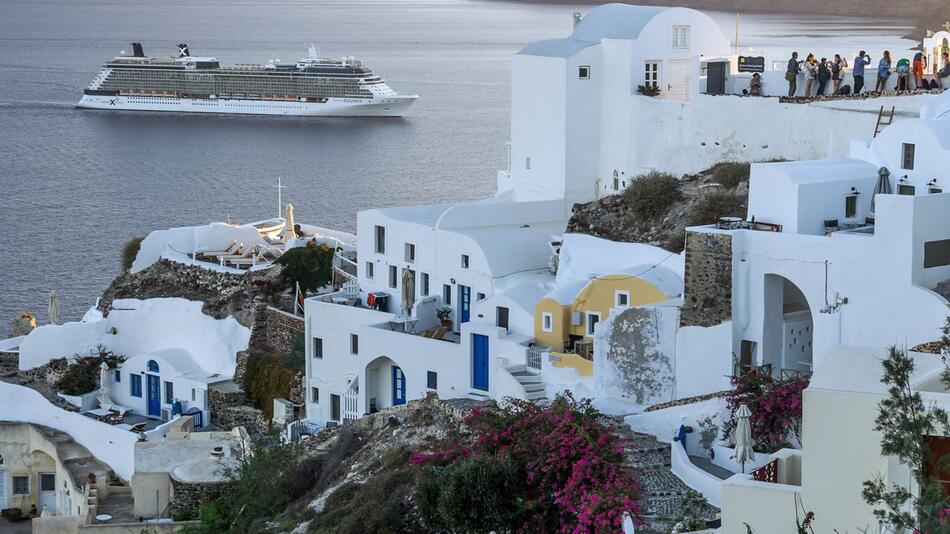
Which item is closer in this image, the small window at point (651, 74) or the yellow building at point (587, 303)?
the yellow building at point (587, 303)

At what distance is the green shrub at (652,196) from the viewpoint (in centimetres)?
2458

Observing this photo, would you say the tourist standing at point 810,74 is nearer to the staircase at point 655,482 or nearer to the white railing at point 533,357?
the white railing at point 533,357

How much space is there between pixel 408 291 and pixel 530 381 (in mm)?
4125

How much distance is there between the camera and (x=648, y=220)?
24516 millimetres

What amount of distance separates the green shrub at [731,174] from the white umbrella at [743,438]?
891 centimetres

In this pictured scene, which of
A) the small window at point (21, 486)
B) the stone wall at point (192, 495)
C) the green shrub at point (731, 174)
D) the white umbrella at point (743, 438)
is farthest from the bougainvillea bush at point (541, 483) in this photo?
the small window at point (21, 486)

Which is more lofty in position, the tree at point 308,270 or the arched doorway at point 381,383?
the tree at point 308,270

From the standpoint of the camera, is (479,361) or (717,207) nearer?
(479,361)

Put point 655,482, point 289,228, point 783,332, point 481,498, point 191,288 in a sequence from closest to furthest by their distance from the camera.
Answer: point 481,498
point 655,482
point 783,332
point 191,288
point 289,228

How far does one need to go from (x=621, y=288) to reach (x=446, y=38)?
126 meters

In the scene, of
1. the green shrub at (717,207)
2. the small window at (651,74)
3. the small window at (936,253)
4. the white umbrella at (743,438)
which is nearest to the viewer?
the white umbrella at (743,438)

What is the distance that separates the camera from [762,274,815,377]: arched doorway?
1900 centimetres

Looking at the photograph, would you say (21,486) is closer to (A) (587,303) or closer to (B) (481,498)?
(A) (587,303)

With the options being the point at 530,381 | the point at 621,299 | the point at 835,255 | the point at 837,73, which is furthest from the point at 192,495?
the point at 837,73
